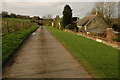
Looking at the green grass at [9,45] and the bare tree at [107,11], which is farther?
the bare tree at [107,11]

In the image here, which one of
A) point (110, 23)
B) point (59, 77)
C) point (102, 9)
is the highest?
point (102, 9)

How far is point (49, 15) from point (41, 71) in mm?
125474

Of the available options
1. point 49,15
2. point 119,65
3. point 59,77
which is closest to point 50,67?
point 59,77

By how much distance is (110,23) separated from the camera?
41.5 metres

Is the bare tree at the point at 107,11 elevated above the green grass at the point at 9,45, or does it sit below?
above

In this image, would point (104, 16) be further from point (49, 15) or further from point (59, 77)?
point (49, 15)

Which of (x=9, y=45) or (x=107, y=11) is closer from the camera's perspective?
(x=9, y=45)

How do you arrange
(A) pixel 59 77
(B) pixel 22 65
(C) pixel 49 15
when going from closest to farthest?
(A) pixel 59 77 → (B) pixel 22 65 → (C) pixel 49 15

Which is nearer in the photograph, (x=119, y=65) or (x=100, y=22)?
(x=119, y=65)

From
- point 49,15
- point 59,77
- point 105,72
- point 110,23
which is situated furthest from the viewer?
point 49,15

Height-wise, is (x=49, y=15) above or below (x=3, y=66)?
above

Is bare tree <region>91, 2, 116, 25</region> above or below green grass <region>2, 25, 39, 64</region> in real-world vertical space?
above

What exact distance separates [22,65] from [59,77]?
244 cm

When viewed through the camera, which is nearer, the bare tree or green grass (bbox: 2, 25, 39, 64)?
green grass (bbox: 2, 25, 39, 64)
